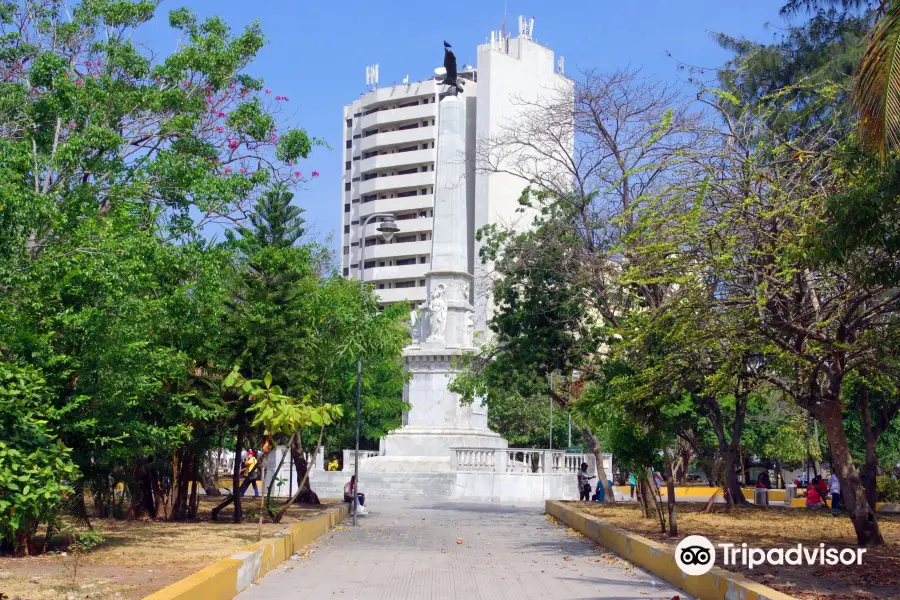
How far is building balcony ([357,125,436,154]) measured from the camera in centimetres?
9256

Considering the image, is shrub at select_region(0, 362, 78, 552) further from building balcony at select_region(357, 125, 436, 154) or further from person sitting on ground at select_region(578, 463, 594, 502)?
building balcony at select_region(357, 125, 436, 154)

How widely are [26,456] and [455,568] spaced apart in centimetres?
605

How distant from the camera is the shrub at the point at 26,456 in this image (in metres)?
11.2

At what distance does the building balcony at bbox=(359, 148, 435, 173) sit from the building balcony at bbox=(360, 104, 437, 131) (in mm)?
2914

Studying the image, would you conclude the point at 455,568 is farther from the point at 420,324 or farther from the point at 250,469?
the point at 420,324

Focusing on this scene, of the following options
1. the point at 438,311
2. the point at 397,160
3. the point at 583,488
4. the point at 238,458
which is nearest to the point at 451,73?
the point at 438,311

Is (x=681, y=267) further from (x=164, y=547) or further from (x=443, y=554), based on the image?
(x=164, y=547)

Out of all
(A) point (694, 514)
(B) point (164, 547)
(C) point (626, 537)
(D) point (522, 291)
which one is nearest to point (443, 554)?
(C) point (626, 537)

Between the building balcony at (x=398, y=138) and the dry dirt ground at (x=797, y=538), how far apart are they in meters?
66.1

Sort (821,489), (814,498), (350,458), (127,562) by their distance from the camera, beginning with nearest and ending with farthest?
(127,562) → (821,489) → (814,498) → (350,458)

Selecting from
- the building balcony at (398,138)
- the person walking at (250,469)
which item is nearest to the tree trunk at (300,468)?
the person walking at (250,469)

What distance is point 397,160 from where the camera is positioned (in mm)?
93688

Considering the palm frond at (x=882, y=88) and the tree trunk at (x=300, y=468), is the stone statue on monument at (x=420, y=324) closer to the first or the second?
the tree trunk at (x=300, y=468)

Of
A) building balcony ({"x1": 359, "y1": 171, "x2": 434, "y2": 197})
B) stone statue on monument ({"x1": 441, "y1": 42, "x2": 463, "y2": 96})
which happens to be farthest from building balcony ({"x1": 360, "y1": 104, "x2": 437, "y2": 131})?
stone statue on monument ({"x1": 441, "y1": 42, "x2": 463, "y2": 96})
